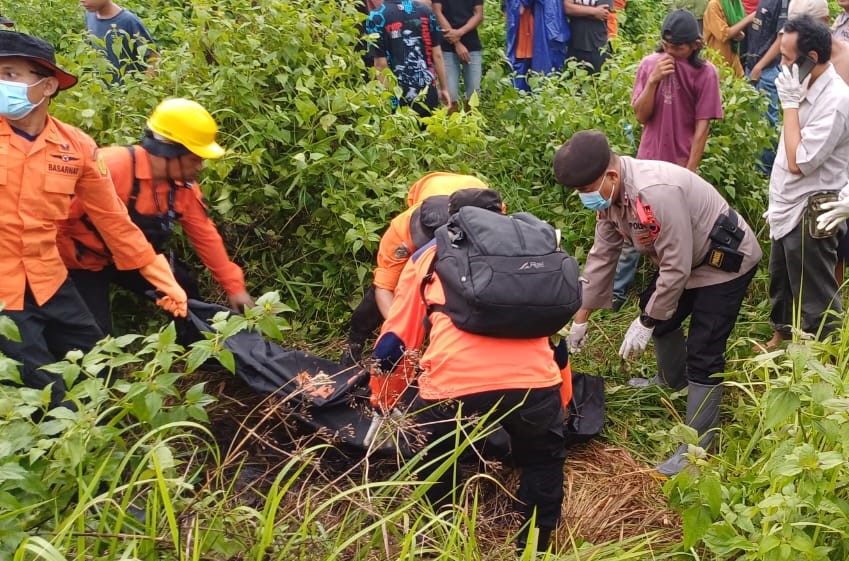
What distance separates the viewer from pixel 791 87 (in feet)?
12.6

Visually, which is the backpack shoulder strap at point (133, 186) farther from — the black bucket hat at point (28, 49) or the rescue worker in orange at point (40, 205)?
the black bucket hat at point (28, 49)

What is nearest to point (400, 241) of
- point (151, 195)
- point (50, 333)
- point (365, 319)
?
point (365, 319)

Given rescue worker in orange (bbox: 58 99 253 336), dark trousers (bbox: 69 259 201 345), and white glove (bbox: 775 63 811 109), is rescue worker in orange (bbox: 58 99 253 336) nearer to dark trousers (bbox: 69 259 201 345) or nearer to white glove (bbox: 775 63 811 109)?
dark trousers (bbox: 69 259 201 345)

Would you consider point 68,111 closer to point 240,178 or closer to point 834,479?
point 240,178

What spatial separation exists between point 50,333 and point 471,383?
5.79 ft

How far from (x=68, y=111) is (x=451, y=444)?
266 cm

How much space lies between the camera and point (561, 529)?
3.23 m

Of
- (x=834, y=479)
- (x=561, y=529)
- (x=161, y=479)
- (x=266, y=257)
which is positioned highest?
(x=161, y=479)

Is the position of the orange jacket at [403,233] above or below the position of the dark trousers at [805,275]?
above

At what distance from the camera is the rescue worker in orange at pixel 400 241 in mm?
3316

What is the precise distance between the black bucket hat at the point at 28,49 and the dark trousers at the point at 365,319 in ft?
5.35

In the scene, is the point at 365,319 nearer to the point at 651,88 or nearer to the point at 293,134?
the point at 293,134

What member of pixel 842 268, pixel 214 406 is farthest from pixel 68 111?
pixel 842 268

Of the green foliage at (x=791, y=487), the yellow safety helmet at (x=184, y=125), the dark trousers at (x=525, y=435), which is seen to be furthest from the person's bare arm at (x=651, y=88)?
the yellow safety helmet at (x=184, y=125)
